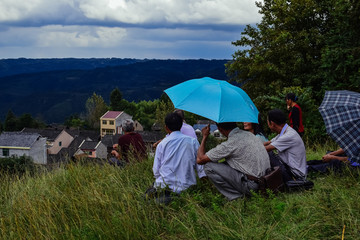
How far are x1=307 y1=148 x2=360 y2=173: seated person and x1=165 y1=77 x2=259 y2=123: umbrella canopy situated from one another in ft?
6.00

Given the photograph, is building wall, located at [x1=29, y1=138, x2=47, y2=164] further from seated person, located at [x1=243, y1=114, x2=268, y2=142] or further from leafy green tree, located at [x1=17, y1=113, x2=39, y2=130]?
A: seated person, located at [x1=243, y1=114, x2=268, y2=142]

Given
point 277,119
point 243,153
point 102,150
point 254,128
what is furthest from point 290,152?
point 102,150

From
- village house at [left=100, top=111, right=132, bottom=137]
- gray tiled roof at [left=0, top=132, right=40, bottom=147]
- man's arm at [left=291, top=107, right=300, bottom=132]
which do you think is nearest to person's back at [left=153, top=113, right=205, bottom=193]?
man's arm at [left=291, top=107, right=300, bottom=132]

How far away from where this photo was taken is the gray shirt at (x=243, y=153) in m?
4.91

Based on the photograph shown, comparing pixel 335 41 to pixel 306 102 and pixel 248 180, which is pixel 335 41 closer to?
pixel 306 102

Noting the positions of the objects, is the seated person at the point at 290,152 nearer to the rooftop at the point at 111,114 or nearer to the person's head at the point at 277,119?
the person's head at the point at 277,119

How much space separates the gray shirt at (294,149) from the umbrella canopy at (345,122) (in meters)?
0.51

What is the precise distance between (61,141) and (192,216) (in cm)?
7575

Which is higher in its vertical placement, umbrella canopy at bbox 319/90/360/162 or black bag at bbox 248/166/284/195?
umbrella canopy at bbox 319/90/360/162

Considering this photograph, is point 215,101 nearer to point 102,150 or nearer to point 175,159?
point 175,159

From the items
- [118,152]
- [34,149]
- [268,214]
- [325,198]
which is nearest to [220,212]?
[268,214]

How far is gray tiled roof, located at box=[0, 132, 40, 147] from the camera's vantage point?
2463 inches

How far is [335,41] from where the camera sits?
21422mm

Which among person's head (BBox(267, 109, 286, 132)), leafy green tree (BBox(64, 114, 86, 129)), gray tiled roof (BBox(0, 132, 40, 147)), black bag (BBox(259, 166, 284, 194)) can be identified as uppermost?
person's head (BBox(267, 109, 286, 132))
